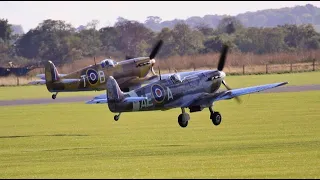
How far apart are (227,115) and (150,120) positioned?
3.49m

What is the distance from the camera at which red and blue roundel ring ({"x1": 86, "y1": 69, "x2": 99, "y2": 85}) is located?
1815 inches

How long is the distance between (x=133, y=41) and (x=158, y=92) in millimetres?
94956

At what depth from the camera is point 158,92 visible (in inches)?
1395

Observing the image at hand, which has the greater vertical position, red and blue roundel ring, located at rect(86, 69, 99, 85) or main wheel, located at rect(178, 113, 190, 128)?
red and blue roundel ring, located at rect(86, 69, 99, 85)

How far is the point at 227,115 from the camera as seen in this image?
43.9 meters

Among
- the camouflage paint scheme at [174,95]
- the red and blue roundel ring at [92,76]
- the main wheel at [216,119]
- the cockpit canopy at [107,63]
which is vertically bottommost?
the main wheel at [216,119]

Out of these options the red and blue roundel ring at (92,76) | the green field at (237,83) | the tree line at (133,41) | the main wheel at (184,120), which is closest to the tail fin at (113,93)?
the main wheel at (184,120)

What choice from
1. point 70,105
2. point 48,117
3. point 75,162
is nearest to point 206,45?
point 70,105

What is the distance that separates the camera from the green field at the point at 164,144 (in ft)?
81.0

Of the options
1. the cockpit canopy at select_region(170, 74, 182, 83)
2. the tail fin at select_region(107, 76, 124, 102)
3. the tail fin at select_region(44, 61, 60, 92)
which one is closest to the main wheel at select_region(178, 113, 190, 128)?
the cockpit canopy at select_region(170, 74, 182, 83)

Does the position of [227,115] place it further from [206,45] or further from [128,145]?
[206,45]

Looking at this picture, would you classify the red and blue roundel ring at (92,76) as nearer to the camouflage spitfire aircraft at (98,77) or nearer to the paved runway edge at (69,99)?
the camouflage spitfire aircraft at (98,77)

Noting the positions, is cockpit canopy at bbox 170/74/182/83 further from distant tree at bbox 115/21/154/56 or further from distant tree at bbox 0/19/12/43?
distant tree at bbox 0/19/12/43

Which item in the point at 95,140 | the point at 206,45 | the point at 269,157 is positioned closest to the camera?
the point at 269,157
